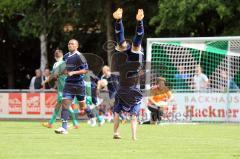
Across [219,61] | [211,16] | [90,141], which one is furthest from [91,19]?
[90,141]

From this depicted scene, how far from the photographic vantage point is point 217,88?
1106 inches

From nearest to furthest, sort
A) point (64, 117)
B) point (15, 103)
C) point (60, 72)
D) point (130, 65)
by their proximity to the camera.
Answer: point (130, 65)
point (64, 117)
point (60, 72)
point (15, 103)

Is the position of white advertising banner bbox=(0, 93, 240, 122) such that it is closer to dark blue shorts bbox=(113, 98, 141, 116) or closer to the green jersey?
the green jersey

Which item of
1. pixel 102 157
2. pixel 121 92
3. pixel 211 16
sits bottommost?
pixel 102 157

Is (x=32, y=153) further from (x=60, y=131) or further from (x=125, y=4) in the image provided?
(x=125, y=4)

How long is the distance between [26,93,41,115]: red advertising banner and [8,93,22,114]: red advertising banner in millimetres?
350

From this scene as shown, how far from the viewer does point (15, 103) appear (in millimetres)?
31250

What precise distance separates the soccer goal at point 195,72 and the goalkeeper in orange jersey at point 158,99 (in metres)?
0.42

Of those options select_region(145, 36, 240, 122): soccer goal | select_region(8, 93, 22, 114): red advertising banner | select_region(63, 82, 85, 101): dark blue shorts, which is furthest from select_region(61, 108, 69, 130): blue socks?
select_region(8, 93, 22, 114): red advertising banner

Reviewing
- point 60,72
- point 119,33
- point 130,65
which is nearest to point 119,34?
point 119,33

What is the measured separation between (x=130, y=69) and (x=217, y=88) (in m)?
12.2

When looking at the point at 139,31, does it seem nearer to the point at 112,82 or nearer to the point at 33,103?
the point at 112,82

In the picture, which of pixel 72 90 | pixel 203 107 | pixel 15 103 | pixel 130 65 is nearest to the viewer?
pixel 130 65

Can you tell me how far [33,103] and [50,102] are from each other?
68 centimetres
